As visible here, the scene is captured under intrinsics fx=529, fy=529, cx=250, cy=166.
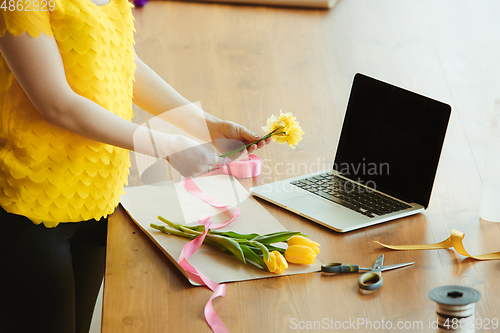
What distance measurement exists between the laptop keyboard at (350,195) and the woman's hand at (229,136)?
16 centimetres

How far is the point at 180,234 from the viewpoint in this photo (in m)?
0.95

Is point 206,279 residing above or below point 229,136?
below

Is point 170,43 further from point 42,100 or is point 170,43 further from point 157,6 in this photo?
point 42,100

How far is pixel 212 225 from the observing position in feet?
3.21

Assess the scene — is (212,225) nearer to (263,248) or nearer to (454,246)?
(263,248)

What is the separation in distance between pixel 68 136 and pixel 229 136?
1.08ft

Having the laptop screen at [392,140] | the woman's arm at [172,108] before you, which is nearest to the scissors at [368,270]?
the laptop screen at [392,140]

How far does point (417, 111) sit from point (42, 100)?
0.69m

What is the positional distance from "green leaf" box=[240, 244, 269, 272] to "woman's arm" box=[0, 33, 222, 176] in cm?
15

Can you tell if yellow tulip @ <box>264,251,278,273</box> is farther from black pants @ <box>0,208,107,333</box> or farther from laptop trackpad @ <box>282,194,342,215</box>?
black pants @ <box>0,208,107,333</box>

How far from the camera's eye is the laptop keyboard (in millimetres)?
1040

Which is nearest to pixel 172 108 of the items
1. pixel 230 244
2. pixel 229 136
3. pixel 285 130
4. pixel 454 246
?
pixel 229 136

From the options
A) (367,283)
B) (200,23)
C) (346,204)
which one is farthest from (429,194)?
(200,23)

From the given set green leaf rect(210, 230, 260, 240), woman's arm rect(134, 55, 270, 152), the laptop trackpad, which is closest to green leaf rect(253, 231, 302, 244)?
green leaf rect(210, 230, 260, 240)
